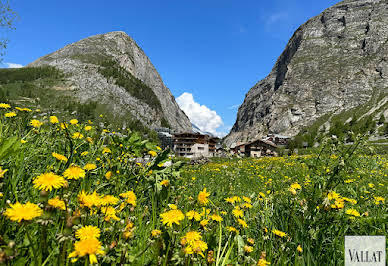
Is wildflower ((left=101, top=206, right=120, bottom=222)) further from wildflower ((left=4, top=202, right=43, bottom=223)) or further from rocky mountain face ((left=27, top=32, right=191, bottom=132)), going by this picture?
rocky mountain face ((left=27, top=32, right=191, bottom=132))

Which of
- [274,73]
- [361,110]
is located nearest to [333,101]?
[361,110]

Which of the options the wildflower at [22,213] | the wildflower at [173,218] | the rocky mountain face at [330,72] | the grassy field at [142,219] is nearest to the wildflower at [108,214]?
the grassy field at [142,219]

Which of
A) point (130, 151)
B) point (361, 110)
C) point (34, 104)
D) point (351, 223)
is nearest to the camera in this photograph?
point (351, 223)

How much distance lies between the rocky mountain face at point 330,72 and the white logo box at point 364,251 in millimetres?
99095

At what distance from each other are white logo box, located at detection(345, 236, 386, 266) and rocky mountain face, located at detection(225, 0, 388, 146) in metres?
99.1

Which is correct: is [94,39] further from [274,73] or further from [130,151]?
[130,151]

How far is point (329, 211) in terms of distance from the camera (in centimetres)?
178

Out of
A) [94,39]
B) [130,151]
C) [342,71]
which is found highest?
[94,39]

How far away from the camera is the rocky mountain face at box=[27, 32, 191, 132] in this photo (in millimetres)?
131962

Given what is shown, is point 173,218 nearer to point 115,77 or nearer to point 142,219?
point 142,219

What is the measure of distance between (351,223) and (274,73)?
153731 millimetres

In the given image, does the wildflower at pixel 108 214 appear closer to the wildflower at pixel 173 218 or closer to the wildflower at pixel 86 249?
the wildflower at pixel 173 218

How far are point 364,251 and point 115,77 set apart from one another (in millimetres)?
159348

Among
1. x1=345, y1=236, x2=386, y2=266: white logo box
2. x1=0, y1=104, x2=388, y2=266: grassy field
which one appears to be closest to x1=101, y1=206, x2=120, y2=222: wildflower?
x1=0, y1=104, x2=388, y2=266: grassy field
